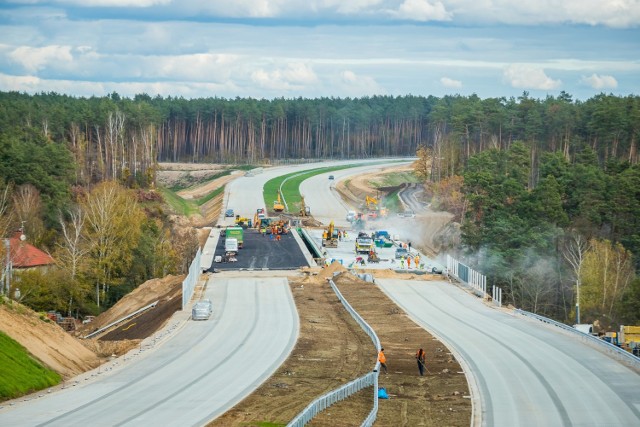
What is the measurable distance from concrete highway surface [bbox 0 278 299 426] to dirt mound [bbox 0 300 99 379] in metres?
1.72

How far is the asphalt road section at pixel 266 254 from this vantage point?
294ft

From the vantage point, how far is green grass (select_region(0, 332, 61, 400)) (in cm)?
3891

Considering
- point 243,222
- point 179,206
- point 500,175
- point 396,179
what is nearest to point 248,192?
point 179,206

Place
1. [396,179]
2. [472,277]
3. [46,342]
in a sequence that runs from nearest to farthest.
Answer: [46,342] < [472,277] < [396,179]

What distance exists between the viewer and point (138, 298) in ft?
252

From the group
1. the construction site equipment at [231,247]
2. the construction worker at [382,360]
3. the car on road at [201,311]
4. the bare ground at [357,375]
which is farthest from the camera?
the construction site equipment at [231,247]

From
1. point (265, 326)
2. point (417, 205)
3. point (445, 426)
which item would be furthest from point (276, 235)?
point (445, 426)

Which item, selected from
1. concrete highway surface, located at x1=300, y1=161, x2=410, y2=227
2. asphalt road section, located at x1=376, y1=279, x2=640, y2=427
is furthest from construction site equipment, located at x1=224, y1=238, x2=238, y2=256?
concrete highway surface, located at x1=300, y1=161, x2=410, y2=227

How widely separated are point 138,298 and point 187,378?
33.8 m

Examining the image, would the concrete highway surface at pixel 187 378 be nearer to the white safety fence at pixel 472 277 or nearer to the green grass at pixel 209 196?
the white safety fence at pixel 472 277

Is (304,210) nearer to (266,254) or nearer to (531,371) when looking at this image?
(266,254)

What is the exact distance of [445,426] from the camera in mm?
35062

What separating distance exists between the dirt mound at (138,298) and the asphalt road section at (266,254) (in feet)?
24.9

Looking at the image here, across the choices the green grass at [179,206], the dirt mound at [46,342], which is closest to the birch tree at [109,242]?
the dirt mound at [46,342]
